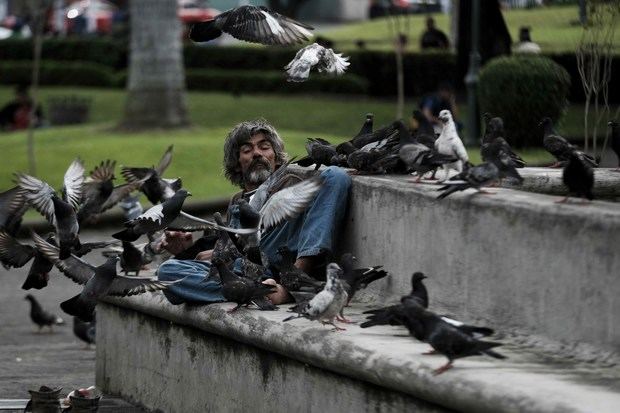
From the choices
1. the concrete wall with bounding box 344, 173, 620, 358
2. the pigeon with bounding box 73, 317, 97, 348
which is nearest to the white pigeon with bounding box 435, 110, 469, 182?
the concrete wall with bounding box 344, 173, 620, 358

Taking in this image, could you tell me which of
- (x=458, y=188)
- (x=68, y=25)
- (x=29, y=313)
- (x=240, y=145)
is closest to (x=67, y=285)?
(x=29, y=313)

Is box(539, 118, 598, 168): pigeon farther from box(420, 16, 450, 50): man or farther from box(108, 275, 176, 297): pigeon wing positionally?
box(420, 16, 450, 50): man

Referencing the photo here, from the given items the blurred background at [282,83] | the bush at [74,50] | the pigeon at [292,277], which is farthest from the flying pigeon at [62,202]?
the bush at [74,50]

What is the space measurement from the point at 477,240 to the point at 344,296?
640mm

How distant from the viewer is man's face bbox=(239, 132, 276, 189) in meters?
8.63

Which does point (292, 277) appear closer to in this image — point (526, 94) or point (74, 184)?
point (74, 184)

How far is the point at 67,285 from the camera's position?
15.3 metres

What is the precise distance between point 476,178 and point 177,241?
2.85m

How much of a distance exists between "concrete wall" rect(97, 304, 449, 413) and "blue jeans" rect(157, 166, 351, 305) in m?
0.21

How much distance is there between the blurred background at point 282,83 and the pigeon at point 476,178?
11.9ft

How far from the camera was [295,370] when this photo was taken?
7023mm

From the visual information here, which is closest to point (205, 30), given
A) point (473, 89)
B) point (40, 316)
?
point (40, 316)

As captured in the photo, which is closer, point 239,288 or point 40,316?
point 239,288

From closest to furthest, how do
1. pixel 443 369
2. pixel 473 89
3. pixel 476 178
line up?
pixel 443 369 → pixel 476 178 → pixel 473 89
